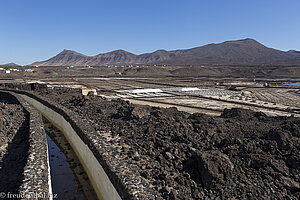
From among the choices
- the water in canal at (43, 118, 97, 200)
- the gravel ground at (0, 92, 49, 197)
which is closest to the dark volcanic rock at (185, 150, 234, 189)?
the water in canal at (43, 118, 97, 200)

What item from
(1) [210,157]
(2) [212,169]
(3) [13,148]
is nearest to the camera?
(2) [212,169]

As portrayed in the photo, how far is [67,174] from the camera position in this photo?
1226 centimetres

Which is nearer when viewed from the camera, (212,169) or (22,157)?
(212,169)

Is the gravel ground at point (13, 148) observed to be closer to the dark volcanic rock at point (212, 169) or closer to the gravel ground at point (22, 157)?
the gravel ground at point (22, 157)

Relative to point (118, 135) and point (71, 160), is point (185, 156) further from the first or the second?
point (71, 160)

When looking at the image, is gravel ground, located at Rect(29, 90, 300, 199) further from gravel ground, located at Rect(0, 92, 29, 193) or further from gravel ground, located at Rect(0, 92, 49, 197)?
gravel ground, located at Rect(0, 92, 29, 193)

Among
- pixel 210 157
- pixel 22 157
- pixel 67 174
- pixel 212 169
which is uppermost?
pixel 210 157

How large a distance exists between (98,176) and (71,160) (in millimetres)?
4672

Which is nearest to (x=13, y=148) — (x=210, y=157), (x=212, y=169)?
(x=210, y=157)

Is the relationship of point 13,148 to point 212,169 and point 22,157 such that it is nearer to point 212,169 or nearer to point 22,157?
point 22,157

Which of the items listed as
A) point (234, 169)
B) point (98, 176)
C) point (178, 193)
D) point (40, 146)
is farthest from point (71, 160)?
point (234, 169)

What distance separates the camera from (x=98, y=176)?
10.1 m

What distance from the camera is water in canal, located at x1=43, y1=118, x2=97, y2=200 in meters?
10.4

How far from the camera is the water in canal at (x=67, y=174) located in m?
10.4
